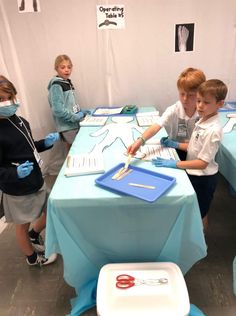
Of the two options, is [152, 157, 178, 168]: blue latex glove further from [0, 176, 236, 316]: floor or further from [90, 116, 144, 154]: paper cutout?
[0, 176, 236, 316]: floor


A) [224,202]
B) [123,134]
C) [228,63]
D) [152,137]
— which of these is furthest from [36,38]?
[224,202]

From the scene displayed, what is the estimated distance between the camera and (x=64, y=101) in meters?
2.32

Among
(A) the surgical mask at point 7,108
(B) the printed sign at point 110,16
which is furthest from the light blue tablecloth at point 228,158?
(B) the printed sign at point 110,16

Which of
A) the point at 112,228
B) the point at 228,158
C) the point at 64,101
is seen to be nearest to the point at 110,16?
the point at 64,101

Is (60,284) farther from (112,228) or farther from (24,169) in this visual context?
(24,169)

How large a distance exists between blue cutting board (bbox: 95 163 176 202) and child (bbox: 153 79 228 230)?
122mm

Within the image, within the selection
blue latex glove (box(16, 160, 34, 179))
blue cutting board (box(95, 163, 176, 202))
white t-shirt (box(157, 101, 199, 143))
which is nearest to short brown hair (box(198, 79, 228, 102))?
white t-shirt (box(157, 101, 199, 143))

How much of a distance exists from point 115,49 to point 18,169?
1586 millimetres

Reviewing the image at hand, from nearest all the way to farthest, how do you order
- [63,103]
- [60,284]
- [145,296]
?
1. [145,296]
2. [60,284]
3. [63,103]

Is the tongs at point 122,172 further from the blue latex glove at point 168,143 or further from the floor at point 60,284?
the floor at point 60,284

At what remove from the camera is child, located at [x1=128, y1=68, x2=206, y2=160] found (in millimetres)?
1441

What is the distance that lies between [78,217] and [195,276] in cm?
84

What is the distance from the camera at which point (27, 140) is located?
1400mm

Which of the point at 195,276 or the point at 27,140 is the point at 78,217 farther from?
the point at 195,276
